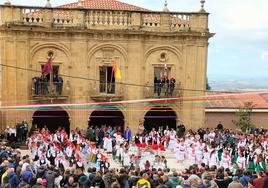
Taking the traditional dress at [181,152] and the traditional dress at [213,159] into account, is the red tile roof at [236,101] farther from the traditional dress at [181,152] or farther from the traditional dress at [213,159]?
the traditional dress at [213,159]

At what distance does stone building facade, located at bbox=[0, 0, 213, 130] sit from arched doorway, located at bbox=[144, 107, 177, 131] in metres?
0.15

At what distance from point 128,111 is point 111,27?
17.4 feet

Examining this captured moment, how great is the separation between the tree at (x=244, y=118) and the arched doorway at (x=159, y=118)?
589cm

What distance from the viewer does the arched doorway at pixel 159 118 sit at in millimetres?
34250

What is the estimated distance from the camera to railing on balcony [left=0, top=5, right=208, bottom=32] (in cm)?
3188

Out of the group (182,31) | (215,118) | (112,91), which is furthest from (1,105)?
(215,118)

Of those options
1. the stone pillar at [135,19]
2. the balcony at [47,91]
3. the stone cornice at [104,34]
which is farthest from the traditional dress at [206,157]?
the stone pillar at [135,19]

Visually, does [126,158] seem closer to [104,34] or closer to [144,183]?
[104,34]

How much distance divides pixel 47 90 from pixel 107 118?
16.8 feet

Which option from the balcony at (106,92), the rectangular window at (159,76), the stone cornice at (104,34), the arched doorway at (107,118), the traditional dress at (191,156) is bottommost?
the traditional dress at (191,156)

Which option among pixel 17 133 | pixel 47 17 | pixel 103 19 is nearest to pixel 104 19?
pixel 103 19

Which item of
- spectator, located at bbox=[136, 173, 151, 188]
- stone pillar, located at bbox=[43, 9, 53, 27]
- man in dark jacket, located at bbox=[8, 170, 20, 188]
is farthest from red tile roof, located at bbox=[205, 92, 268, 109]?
man in dark jacket, located at bbox=[8, 170, 20, 188]

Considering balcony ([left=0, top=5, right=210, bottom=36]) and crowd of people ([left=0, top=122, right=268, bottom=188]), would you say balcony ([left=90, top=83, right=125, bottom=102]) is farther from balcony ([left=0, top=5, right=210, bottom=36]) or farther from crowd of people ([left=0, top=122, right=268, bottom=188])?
balcony ([left=0, top=5, right=210, bottom=36])

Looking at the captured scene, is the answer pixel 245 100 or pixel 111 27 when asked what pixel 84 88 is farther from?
pixel 245 100
